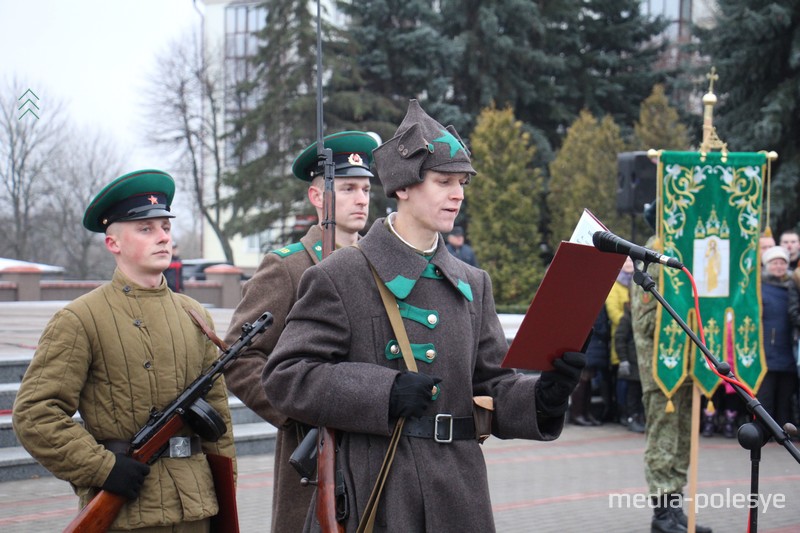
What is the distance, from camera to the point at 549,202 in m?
29.2

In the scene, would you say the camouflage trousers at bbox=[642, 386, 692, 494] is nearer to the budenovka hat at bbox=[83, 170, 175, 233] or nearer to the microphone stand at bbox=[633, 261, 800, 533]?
the microphone stand at bbox=[633, 261, 800, 533]

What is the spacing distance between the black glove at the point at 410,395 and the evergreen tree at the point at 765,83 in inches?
842

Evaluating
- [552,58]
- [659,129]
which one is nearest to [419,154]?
[659,129]

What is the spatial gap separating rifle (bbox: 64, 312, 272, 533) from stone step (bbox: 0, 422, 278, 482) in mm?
4686

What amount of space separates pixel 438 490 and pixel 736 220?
17.0ft

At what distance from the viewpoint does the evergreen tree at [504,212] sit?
26.8m

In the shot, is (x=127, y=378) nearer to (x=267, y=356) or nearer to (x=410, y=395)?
(x=267, y=356)

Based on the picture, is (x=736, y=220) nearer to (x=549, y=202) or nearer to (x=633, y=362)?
(x=633, y=362)

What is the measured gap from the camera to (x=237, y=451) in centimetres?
995

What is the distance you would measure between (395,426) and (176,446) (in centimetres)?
110

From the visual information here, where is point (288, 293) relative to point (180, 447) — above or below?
above

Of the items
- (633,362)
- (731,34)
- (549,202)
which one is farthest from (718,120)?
(633,362)

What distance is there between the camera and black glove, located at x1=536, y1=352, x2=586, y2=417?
3.40 m

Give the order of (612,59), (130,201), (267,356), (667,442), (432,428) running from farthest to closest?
(612,59), (667,442), (267,356), (130,201), (432,428)
